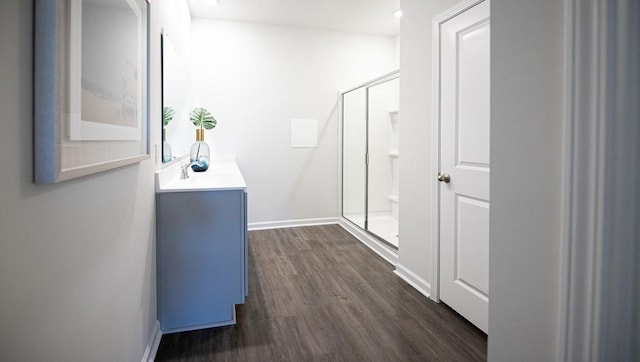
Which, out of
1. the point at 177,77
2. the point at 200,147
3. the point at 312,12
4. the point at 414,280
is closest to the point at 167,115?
the point at 177,77

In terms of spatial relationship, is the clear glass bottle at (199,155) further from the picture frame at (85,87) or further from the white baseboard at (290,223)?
the white baseboard at (290,223)

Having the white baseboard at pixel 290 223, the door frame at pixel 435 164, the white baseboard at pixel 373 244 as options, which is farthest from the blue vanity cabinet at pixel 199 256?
the white baseboard at pixel 290 223

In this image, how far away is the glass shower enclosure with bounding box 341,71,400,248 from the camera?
409 cm

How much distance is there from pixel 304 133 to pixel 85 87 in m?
3.70

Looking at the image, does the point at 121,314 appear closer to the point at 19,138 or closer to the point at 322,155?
the point at 19,138

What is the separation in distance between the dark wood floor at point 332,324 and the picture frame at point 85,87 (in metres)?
1.09

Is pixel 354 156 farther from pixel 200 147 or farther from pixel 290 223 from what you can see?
pixel 200 147

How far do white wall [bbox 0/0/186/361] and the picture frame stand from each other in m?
0.02

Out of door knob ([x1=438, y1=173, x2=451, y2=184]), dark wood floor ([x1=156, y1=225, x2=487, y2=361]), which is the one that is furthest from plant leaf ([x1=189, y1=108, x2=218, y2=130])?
door knob ([x1=438, y1=173, x2=451, y2=184])

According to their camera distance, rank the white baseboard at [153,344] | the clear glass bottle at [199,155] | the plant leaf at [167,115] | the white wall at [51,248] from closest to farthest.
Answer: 1. the white wall at [51,248]
2. the white baseboard at [153,344]
3. the plant leaf at [167,115]
4. the clear glass bottle at [199,155]

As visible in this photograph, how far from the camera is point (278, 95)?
4.43m

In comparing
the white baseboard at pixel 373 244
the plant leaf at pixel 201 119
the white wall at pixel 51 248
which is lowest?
the white baseboard at pixel 373 244

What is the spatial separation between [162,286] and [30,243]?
1.38m

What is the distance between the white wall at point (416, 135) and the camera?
2.42 meters
